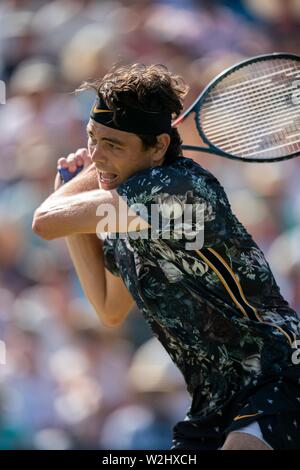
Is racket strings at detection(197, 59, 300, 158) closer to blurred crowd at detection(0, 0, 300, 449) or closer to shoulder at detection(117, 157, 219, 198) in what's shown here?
shoulder at detection(117, 157, 219, 198)

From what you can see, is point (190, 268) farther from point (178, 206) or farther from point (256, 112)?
point (256, 112)

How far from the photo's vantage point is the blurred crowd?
18.0 ft

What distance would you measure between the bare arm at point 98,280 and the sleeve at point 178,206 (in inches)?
24.1

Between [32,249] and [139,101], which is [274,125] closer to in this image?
[139,101]

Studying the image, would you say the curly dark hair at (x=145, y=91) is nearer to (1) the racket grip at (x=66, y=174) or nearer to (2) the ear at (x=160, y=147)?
(2) the ear at (x=160, y=147)

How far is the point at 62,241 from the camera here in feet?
20.2

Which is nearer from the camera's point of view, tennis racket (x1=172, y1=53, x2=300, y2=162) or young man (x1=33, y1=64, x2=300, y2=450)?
young man (x1=33, y1=64, x2=300, y2=450)

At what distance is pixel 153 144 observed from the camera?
3.07 m

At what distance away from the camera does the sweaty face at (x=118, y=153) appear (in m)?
3.04

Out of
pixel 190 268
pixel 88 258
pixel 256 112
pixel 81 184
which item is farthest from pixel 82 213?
pixel 256 112

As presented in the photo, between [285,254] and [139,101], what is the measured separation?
2.44 meters

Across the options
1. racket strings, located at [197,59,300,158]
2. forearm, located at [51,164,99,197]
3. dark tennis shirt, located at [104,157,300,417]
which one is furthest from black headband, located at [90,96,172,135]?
racket strings, located at [197,59,300,158]

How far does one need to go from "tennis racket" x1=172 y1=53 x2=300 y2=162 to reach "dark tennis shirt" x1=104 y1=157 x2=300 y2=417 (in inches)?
22.6

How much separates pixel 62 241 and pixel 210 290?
129 inches
